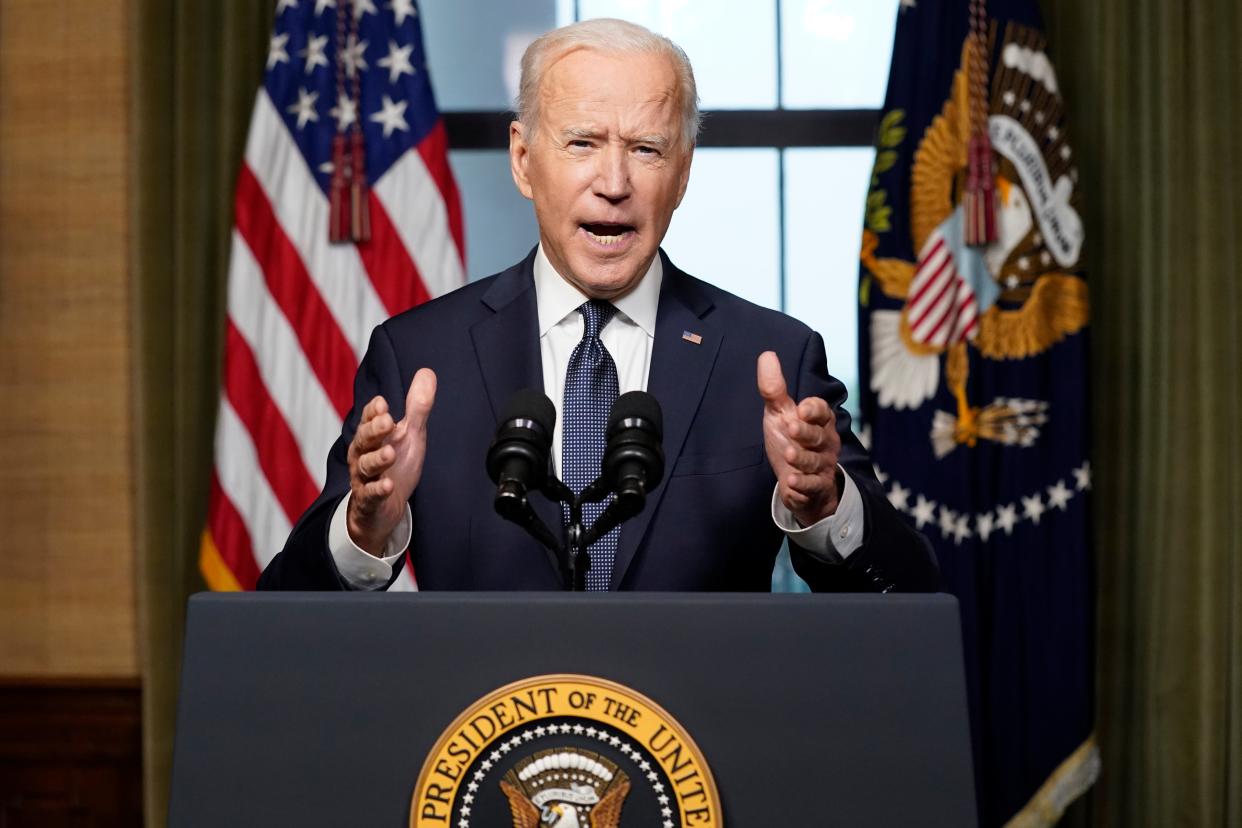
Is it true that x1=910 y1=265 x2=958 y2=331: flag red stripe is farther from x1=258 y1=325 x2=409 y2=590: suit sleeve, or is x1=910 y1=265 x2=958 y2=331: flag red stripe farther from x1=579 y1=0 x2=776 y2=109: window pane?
x1=258 y1=325 x2=409 y2=590: suit sleeve

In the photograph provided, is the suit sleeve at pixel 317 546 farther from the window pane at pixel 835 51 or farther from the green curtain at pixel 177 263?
the window pane at pixel 835 51

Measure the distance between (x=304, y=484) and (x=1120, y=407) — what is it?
2.27 metres

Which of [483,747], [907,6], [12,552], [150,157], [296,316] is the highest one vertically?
[907,6]

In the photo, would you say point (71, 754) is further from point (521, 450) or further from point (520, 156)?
point (521, 450)

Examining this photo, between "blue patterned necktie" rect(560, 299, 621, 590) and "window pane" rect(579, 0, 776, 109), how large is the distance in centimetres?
251

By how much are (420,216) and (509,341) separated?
6.07 ft

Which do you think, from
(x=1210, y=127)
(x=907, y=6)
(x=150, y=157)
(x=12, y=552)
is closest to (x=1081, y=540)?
(x=1210, y=127)

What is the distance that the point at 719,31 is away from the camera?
425cm

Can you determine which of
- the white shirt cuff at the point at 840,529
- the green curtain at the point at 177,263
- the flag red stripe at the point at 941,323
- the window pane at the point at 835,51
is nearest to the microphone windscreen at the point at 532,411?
the white shirt cuff at the point at 840,529

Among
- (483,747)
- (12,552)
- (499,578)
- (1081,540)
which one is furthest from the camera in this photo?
(12,552)

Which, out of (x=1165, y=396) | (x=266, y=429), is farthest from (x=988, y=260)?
(x=266, y=429)

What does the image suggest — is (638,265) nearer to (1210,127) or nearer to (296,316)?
(296,316)

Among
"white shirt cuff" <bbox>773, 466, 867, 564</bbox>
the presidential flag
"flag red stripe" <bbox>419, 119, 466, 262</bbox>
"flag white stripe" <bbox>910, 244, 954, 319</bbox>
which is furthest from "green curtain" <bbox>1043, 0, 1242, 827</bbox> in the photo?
"white shirt cuff" <bbox>773, 466, 867, 564</bbox>

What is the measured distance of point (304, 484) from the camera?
12.0ft
